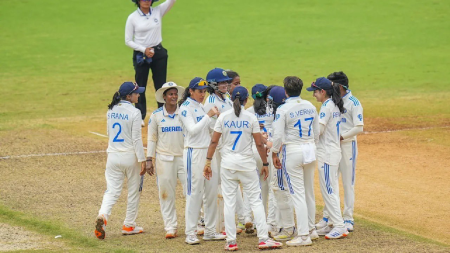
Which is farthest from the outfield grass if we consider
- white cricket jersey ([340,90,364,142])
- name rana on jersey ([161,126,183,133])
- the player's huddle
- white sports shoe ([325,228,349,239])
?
name rana on jersey ([161,126,183,133])

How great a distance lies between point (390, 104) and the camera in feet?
68.4

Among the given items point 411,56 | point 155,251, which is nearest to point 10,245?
point 155,251

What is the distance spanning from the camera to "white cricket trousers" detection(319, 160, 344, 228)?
10.3 metres

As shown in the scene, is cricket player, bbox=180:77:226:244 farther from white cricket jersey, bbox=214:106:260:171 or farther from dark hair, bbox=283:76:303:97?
dark hair, bbox=283:76:303:97

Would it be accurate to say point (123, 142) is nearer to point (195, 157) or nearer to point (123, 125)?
point (123, 125)

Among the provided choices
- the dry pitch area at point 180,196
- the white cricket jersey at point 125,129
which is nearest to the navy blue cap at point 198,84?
the white cricket jersey at point 125,129

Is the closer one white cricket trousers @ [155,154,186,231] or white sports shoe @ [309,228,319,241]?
white sports shoe @ [309,228,319,241]

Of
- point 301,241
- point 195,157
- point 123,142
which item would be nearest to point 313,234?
point 301,241

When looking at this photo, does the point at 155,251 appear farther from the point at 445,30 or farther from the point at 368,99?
the point at 445,30

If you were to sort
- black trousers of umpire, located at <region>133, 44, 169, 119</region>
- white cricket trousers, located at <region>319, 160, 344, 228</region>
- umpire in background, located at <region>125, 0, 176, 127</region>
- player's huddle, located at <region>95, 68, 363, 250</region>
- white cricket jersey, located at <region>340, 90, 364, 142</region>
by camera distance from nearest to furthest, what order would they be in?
player's huddle, located at <region>95, 68, 363, 250</region>
white cricket trousers, located at <region>319, 160, 344, 228</region>
white cricket jersey, located at <region>340, 90, 364, 142</region>
umpire in background, located at <region>125, 0, 176, 127</region>
black trousers of umpire, located at <region>133, 44, 169, 119</region>

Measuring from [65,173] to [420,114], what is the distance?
9.52m

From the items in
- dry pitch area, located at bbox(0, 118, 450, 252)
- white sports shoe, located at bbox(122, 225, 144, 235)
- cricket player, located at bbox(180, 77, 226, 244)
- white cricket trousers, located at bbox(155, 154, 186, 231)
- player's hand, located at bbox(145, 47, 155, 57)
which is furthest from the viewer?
player's hand, located at bbox(145, 47, 155, 57)

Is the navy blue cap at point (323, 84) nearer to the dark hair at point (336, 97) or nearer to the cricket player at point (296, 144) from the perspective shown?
the dark hair at point (336, 97)

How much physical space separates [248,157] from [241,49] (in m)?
17.8
